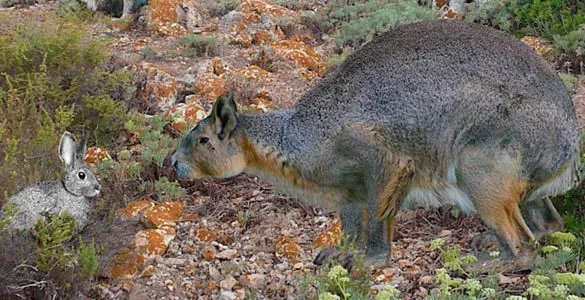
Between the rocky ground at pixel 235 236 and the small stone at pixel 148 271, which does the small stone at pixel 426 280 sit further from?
the small stone at pixel 148 271

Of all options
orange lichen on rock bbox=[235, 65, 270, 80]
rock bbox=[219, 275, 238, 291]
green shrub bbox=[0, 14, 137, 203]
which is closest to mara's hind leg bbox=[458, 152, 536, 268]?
rock bbox=[219, 275, 238, 291]

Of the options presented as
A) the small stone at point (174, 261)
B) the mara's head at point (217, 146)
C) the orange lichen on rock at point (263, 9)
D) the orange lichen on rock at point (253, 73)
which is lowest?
the orange lichen on rock at point (263, 9)


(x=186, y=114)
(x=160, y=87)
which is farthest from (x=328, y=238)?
(x=160, y=87)

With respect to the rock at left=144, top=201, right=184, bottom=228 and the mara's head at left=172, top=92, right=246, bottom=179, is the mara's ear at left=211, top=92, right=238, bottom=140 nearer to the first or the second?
the mara's head at left=172, top=92, right=246, bottom=179

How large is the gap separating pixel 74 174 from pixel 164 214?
111 cm

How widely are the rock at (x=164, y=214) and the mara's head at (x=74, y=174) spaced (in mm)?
738

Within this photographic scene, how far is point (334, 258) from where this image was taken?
6289 mm

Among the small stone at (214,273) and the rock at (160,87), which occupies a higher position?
the small stone at (214,273)

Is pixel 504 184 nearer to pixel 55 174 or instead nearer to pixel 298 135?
pixel 298 135

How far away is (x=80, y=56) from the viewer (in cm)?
877

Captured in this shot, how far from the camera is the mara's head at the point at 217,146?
20.1 feet

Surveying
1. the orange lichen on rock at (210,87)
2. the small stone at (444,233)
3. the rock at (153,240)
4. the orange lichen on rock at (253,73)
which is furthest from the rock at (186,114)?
the small stone at (444,233)

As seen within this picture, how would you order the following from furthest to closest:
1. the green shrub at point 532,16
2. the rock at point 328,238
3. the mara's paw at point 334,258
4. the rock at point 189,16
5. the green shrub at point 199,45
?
the rock at point 189,16
the green shrub at point 199,45
the green shrub at point 532,16
the rock at point 328,238
the mara's paw at point 334,258

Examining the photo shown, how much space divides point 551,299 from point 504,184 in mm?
1132
